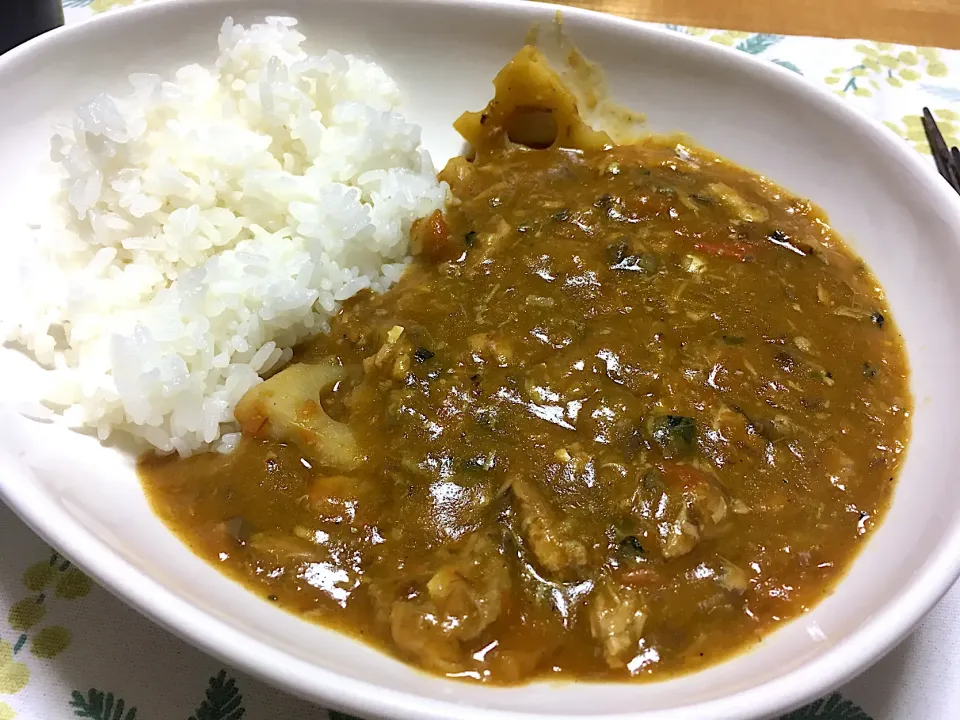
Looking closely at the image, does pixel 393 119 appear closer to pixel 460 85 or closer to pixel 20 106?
pixel 460 85

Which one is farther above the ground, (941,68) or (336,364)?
(941,68)

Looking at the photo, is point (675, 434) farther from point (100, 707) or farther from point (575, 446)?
point (100, 707)

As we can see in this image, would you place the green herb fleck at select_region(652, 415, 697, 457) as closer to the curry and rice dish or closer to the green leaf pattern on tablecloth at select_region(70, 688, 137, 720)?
the curry and rice dish

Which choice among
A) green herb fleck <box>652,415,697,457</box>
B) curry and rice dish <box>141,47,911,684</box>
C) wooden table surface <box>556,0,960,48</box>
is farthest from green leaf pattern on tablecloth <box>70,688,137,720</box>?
wooden table surface <box>556,0,960,48</box>

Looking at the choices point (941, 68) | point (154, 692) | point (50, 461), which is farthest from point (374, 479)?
point (941, 68)

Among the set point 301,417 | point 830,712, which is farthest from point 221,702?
point 830,712

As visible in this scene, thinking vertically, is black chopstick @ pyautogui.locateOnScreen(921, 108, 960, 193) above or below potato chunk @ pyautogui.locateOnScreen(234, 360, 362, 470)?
above
